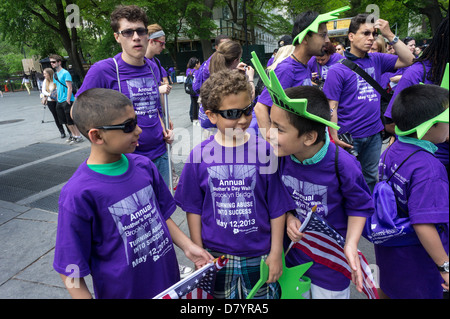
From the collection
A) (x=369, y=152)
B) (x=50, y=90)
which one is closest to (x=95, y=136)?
(x=369, y=152)

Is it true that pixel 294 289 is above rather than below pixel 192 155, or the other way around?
below

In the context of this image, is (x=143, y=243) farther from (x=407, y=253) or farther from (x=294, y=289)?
(x=407, y=253)

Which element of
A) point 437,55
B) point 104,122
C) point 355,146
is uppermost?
point 437,55

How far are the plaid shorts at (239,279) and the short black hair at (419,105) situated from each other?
110cm

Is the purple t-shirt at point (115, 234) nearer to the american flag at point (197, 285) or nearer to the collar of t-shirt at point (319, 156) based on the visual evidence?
the american flag at point (197, 285)

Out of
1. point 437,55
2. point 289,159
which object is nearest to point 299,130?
point 289,159

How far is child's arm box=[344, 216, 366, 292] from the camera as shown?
1580mm

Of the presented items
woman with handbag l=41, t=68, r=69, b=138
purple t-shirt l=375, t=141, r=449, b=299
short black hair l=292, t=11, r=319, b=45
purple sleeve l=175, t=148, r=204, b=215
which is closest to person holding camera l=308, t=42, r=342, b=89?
short black hair l=292, t=11, r=319, b=45

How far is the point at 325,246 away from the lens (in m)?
1.80

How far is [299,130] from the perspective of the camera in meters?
1.72

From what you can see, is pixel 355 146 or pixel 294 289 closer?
pixel 294 289

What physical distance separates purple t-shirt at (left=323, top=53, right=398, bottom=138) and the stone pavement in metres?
1.20

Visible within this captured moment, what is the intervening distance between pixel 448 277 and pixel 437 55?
61.9 inches

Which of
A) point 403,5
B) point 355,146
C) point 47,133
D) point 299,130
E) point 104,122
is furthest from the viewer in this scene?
point 403,5
